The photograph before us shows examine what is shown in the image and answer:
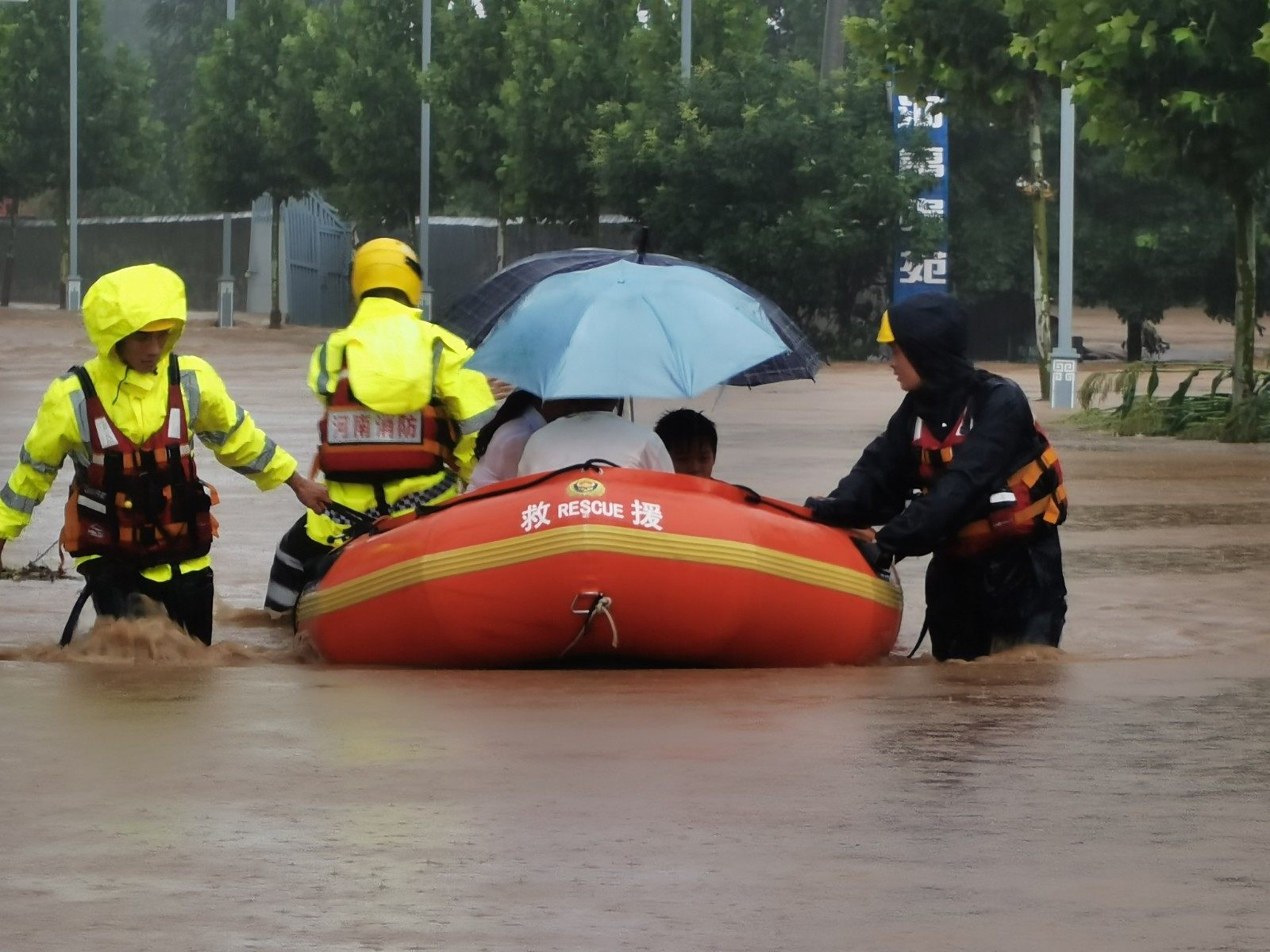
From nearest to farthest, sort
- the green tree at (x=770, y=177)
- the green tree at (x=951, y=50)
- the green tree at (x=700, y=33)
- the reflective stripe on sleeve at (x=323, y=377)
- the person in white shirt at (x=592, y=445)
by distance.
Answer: the person in white shirt at (x=592, y=445)
the reflective stripe on sleeve at (x=323, y=377)
the green tree at (x=951, y=50)
the green tree at (x=770, y=177)
the green tree at (x=700, y=33)

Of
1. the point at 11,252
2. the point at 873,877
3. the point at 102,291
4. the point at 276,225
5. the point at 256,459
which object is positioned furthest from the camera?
the point at 11,252

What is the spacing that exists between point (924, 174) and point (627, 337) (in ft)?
101

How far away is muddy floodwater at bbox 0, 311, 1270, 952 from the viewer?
4680 millimetres

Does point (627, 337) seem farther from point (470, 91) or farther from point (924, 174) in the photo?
point (470, 91)

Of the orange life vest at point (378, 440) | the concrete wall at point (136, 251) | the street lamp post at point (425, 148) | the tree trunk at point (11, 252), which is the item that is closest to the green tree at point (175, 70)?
the concrete wall at point (136, 251)

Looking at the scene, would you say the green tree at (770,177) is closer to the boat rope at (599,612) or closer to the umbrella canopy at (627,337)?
the umbrella canopy at (627,337)

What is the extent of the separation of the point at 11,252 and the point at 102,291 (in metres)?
55.0

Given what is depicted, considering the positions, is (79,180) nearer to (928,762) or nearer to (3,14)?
(3,14)

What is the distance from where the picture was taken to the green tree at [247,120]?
51125 mm

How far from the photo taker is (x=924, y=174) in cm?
3903

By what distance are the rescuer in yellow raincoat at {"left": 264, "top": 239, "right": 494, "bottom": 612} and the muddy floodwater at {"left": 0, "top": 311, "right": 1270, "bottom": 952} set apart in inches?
29.9

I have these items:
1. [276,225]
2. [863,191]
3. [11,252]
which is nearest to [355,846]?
[863,191]

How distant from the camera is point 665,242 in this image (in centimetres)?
3991

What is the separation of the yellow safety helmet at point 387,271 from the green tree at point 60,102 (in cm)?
4847
